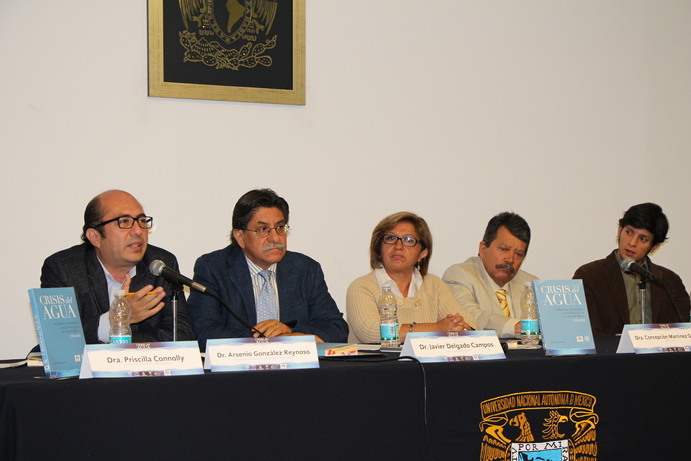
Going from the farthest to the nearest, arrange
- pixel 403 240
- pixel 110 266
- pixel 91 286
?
pixel 403 240 → pixel 110 266 → pixel 91 286

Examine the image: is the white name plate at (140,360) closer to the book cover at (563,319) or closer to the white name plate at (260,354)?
the white name plate at (260,354)

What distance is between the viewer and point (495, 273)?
156 inches

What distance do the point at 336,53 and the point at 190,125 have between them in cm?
94

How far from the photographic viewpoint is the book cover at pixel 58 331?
203cm

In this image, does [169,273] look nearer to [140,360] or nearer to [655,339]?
[140,360]

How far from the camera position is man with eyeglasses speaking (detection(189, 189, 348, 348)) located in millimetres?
3334

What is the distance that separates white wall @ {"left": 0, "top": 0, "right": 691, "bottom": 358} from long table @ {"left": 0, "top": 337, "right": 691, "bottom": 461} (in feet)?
6.17

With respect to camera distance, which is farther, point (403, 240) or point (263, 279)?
point (403, 240)

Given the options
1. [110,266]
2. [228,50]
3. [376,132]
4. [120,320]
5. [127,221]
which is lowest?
[120,320]

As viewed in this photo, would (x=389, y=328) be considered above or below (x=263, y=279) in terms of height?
below

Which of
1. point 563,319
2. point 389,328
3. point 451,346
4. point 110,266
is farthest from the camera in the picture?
point 110,266

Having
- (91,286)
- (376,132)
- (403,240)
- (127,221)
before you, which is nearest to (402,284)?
Result: (403,240)

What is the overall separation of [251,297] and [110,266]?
0.62 meters

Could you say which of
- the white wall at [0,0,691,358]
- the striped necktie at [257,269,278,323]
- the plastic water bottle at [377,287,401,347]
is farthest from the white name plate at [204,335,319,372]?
Result: the white wall at [0,0,691,358]
